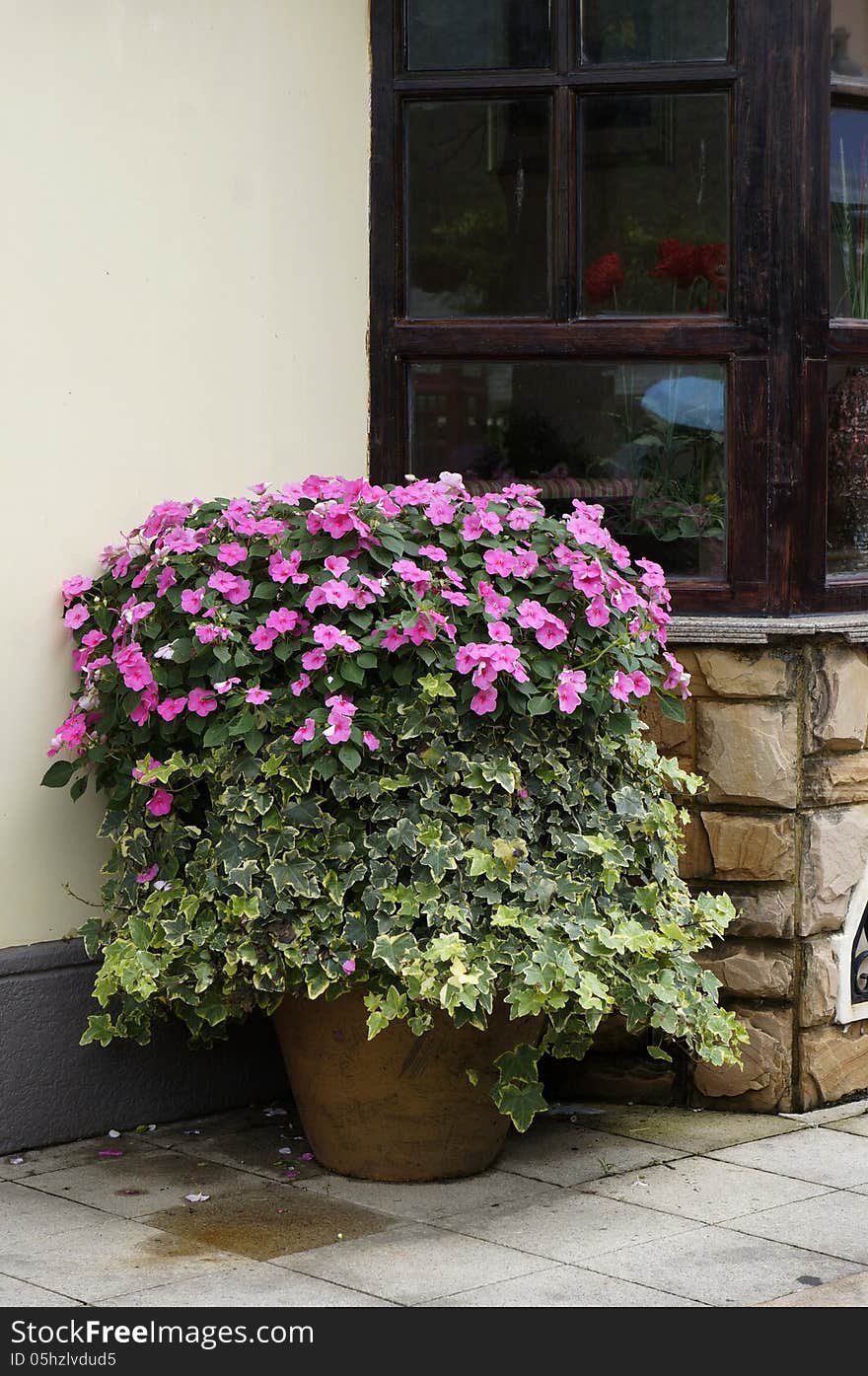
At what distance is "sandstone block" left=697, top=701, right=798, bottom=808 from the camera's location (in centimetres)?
507

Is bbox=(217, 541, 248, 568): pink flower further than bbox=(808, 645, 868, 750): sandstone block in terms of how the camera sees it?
No

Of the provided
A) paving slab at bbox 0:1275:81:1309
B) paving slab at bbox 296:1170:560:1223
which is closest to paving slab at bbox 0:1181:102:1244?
paving slab at bbox 0:1275:81:1309

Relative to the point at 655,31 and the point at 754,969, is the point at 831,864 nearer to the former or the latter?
the point at 754,969

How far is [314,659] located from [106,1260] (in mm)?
1333

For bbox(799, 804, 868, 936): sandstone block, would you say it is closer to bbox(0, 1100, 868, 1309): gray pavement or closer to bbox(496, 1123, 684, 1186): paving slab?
bbox(0, 1100, 868, 1309): gray pavement

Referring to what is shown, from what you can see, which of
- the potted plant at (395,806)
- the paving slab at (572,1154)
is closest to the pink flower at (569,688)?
the potted plant at (395,806)

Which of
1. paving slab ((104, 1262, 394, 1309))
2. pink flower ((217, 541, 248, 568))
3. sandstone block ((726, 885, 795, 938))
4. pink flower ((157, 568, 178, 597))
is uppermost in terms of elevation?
pink flower ((217, 541, 248, 568))

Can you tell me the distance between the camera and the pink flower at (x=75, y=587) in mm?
4801

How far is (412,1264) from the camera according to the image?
13.1ft

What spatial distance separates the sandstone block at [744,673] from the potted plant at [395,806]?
47cm

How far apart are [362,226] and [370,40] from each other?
503mm

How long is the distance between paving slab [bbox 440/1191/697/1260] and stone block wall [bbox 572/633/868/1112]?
0.88m

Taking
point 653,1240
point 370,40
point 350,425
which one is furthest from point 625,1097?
point 370,40

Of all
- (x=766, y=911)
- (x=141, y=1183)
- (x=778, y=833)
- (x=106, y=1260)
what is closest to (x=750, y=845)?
(x=778, y=833)
